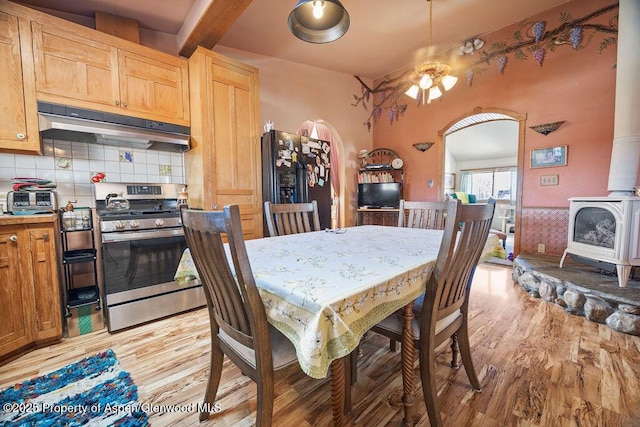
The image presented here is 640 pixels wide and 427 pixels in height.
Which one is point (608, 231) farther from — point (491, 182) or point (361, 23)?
point (491, 182)

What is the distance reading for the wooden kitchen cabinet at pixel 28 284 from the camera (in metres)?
1.63

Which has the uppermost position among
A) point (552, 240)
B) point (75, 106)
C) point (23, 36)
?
point (23, 36)

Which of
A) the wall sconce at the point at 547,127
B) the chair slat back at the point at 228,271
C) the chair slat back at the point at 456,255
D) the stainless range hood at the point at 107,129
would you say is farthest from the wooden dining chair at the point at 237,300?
the wall sconce at the point at 547,127

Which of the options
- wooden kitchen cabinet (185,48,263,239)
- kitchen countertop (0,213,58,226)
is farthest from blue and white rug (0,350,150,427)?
wooden kitchen cabinet (185,48,263,239)

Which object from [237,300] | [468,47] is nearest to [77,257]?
[237,300]

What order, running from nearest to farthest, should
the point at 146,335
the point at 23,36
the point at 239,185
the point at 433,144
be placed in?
the point at 23,36 < the point at 146,335 < the point at 239,185 < the point at 433,144

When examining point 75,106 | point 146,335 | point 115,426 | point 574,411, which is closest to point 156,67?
point 75,106

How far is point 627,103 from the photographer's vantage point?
247cm

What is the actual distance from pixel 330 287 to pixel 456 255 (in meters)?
0.57

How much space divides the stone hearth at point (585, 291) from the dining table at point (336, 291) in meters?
1.80

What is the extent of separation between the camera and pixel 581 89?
3041 mm

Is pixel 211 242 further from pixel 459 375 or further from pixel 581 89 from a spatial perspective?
pixel 581 89

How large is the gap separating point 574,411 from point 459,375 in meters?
0.48

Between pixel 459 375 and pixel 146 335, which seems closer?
pixel 459 375
